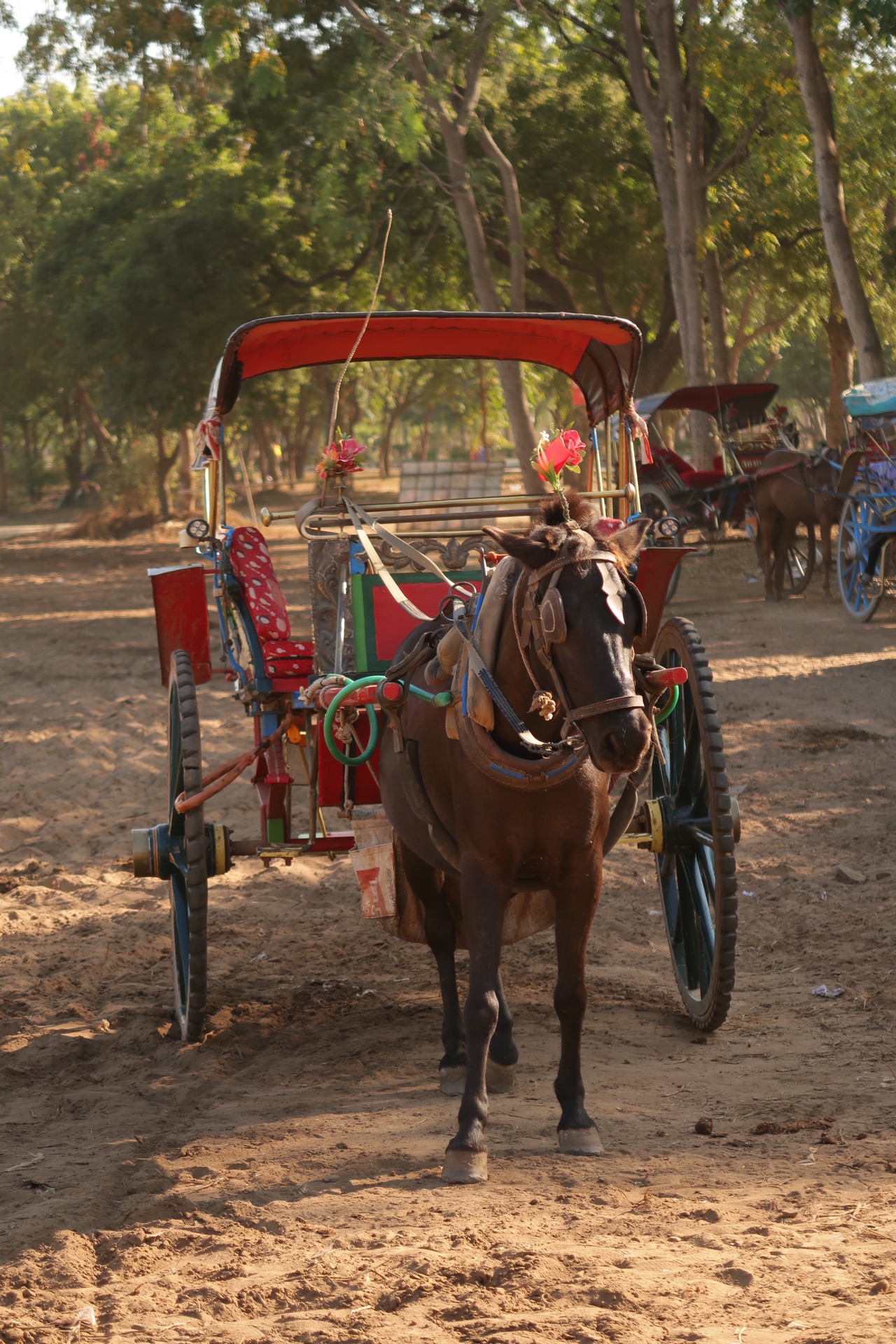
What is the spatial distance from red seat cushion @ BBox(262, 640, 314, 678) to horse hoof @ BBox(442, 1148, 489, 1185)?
2.33 meters

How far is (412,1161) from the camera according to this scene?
→ 13.3ft

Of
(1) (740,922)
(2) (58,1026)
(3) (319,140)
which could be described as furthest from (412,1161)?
(3) (319,140)

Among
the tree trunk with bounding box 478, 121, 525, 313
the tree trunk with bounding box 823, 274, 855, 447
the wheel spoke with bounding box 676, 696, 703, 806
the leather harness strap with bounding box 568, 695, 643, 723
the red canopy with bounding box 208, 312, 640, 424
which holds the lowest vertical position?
the wheel spoke with bounding box 676, 696, 703, 806

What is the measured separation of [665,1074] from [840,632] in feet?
32.4

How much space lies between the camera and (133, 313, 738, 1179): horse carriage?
365cm

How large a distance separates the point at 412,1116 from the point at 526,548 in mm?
2033

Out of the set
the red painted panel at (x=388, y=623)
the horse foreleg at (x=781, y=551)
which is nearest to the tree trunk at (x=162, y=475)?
the horse foreleg at (x=781, y=551)

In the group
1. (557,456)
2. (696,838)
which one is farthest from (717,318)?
(557,456)

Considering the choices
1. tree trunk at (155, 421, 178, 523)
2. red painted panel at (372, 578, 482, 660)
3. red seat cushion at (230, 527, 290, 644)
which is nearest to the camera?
red painted panel at (372, 578, 482, 660)

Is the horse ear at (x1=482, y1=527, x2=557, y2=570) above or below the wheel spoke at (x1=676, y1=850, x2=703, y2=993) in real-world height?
above

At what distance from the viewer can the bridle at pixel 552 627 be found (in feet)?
10.8

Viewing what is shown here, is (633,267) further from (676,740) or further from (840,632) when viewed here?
(676,740)

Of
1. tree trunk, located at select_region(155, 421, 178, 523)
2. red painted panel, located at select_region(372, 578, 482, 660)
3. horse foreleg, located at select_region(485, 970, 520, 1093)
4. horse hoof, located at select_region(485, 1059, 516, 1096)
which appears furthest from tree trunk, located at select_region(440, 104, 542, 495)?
tree trunk, located at select_region(155, 421, 178, 523)

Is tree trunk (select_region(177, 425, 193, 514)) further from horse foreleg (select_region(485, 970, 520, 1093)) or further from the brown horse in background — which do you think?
horse foreleg (select_region(485, 970, 520, 1093))
